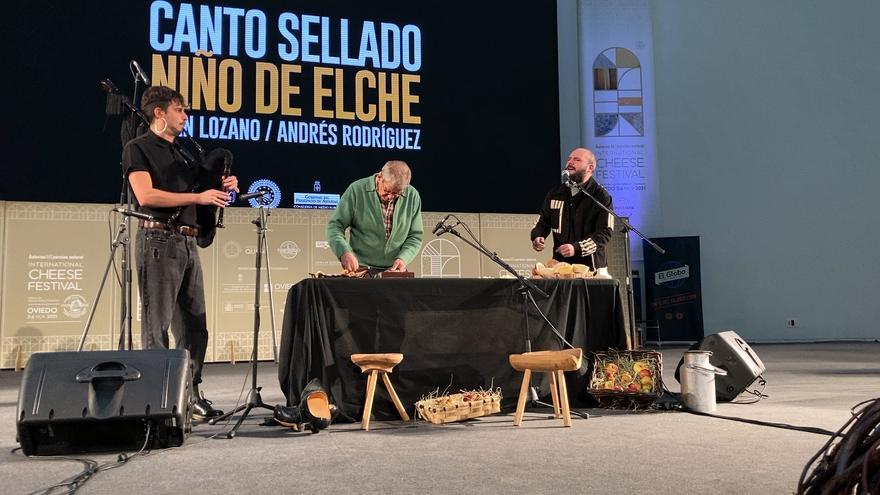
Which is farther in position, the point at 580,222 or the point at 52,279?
the point at 52,279

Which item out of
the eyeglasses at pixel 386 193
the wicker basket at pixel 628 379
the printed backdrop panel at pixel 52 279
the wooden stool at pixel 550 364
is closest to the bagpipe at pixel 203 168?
the eyeglasses at pixel 386 193

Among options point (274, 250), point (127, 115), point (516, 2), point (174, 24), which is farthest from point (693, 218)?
point (127, 115)

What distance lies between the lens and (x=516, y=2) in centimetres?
1026

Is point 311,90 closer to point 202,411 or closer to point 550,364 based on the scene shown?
point 202,411

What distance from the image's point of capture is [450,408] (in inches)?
137

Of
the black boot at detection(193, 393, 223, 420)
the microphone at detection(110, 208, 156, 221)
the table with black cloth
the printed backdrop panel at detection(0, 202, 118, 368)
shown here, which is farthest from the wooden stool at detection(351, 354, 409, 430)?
the printed backdrop panel at detection(0, 202, 118, 368)

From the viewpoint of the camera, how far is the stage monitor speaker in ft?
13.8

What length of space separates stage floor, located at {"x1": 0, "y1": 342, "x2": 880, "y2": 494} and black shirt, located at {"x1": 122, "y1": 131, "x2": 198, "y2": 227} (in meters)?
1.07

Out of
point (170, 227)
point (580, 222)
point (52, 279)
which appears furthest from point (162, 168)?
point (52, 279)

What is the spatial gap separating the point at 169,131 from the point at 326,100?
600 cm

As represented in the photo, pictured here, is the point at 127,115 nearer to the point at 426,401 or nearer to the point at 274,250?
the point at 426,401

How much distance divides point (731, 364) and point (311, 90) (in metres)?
6.80

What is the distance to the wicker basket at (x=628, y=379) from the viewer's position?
3863mm

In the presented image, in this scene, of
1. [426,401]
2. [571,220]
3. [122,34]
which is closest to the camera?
[426,401]
